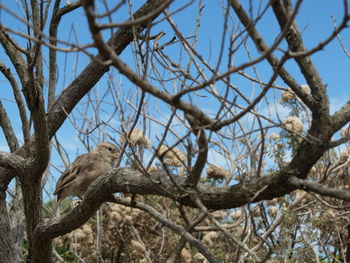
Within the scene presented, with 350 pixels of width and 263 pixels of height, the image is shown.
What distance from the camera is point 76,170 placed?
17.8 feet

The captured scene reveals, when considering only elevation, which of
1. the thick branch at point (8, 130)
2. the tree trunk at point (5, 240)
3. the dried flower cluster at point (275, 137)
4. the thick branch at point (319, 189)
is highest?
the dried flower cluster at point (275, 137)

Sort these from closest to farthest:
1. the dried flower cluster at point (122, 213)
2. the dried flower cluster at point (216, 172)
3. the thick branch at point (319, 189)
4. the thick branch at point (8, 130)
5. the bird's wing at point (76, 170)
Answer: the thick branch at point (319, 189)
the bird's wing at point (76, 170)
the thick branch at point (8, 130)
the dried flower cluster at point (216, 172)
the dried flower cluster at point (122, 213)

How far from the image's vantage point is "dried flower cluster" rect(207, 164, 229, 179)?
609 cm

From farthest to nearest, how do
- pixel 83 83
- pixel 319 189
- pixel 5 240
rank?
pixel 83 83
pixel 5 240
pixel 319 189

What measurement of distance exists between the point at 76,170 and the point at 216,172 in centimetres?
172

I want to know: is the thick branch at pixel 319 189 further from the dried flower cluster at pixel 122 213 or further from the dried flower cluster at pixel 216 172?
the dried flower cluster at pixel 122 213

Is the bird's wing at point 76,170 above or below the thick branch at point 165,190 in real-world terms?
above

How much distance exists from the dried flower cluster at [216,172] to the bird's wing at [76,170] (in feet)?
4.60

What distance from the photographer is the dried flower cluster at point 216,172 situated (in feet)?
20.0

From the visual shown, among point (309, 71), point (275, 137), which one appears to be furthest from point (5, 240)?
point (309, 71)

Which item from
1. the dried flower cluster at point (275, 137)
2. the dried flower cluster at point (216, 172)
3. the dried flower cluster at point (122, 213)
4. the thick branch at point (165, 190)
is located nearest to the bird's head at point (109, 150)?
the dried flower cluster at point (122, 213)

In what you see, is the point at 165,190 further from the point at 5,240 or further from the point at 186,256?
the point at 186,256

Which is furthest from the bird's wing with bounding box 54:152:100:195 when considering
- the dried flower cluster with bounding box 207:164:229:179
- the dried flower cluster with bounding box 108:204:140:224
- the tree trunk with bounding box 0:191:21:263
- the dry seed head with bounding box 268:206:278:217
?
the dry seed head with bounding box 268:206:278:217

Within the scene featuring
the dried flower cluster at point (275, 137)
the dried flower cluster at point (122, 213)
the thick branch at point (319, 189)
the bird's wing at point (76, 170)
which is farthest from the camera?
the dried flower cluster at point (122, 213)
